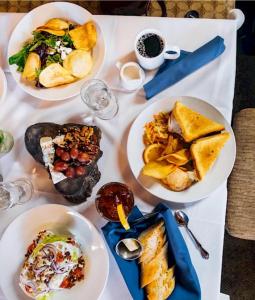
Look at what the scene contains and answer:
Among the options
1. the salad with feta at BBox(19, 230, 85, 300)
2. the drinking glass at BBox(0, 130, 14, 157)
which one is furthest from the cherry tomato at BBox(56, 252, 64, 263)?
the drinking glass at BBox(0, 130, 14, 157)

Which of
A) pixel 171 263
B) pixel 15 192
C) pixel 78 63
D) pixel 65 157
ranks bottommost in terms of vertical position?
pixel 171 263

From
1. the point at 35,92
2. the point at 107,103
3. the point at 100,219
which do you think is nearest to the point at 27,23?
the point at 35,92

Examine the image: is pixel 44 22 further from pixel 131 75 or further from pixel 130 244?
pixel 130 244

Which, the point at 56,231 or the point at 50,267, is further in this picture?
the point at 56,231

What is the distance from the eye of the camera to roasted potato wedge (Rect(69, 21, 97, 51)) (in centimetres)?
121

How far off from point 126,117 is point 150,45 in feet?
0.64

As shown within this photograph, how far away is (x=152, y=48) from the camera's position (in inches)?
46.5

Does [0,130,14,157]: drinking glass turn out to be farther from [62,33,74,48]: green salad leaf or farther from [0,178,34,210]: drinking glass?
[62,33,74,48]: green salad leaf

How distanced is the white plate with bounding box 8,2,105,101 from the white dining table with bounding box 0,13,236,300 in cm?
5

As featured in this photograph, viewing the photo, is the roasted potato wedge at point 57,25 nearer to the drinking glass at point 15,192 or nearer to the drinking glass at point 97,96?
the drinking glass at point 97,96

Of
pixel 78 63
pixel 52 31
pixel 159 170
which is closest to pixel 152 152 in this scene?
pixel 159 170

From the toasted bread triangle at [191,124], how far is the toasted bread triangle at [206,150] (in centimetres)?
2

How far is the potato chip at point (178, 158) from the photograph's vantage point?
1097mm

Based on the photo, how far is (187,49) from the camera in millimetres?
1233
